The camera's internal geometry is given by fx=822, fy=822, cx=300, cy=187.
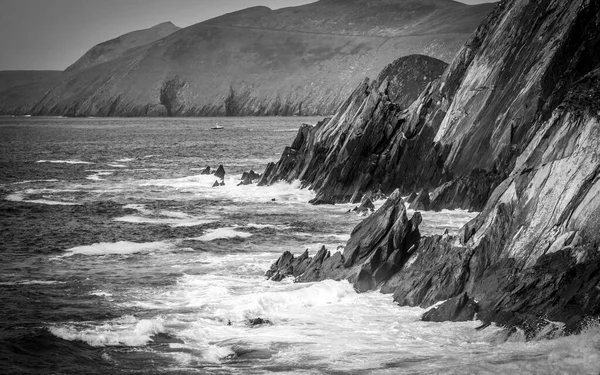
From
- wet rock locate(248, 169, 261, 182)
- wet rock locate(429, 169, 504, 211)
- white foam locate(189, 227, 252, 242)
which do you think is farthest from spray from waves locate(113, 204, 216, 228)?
wet rock locate(248, 169, 261, 182)

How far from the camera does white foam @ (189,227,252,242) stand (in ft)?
173

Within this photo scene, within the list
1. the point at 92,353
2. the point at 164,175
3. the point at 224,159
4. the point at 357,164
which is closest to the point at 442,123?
the point at 357,164

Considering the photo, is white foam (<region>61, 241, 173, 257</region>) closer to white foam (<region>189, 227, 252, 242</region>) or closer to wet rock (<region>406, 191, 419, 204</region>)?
white foam (<region>189, 227, 252, 242</region>)

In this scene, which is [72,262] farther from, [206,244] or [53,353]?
[53,353]

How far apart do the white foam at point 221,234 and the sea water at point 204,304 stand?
0.44 ft

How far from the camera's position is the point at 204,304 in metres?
36.0

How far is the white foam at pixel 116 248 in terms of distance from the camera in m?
48.7

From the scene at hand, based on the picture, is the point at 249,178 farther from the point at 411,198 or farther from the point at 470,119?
the point at 470,119

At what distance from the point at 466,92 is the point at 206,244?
27.4 m

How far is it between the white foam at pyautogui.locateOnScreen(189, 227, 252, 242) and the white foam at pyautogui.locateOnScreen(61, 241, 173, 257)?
2.85m

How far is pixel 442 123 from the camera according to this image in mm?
67625

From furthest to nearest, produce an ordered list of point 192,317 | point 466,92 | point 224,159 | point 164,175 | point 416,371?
point 224,159, point 164,175, point 466,92, point 192,317, point 416,371

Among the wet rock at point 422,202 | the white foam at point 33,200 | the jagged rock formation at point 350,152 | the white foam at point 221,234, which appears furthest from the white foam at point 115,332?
the white foam at point 33,200

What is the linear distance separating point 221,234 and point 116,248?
7250 millimetres
